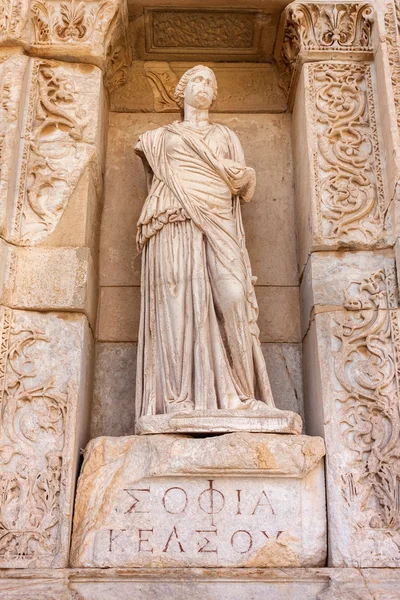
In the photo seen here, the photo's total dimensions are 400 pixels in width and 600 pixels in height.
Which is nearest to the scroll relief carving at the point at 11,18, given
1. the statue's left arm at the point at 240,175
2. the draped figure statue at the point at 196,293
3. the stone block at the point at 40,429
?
the draped figure statue at the point at 196,293

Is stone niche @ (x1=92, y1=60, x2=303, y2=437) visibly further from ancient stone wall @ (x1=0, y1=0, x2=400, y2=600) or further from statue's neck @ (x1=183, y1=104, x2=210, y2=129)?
statue's neck @ (x1=183, y1=104, x2=210, y2=129)

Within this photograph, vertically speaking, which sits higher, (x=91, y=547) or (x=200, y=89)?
(x=200, y=89)

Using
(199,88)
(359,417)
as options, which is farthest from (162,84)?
(359,417)

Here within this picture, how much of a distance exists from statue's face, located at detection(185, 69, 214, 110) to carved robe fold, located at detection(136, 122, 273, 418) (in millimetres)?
333

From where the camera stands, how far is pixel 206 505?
14.8 feet

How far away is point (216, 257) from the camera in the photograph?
5203 millimetres

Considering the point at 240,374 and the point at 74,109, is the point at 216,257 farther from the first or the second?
the point at 74,109

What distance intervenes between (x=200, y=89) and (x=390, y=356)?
97.9 inches

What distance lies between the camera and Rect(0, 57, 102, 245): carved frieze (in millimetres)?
5273

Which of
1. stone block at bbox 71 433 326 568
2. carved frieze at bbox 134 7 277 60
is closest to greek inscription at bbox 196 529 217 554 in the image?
stone block at bbox 71 433 326 568

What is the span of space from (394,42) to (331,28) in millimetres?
522

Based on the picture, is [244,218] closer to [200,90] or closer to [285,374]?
[200,90]

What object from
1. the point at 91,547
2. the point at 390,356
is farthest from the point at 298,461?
the point at 91,547

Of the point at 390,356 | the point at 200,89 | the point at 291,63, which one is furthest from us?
the point at 291,63
